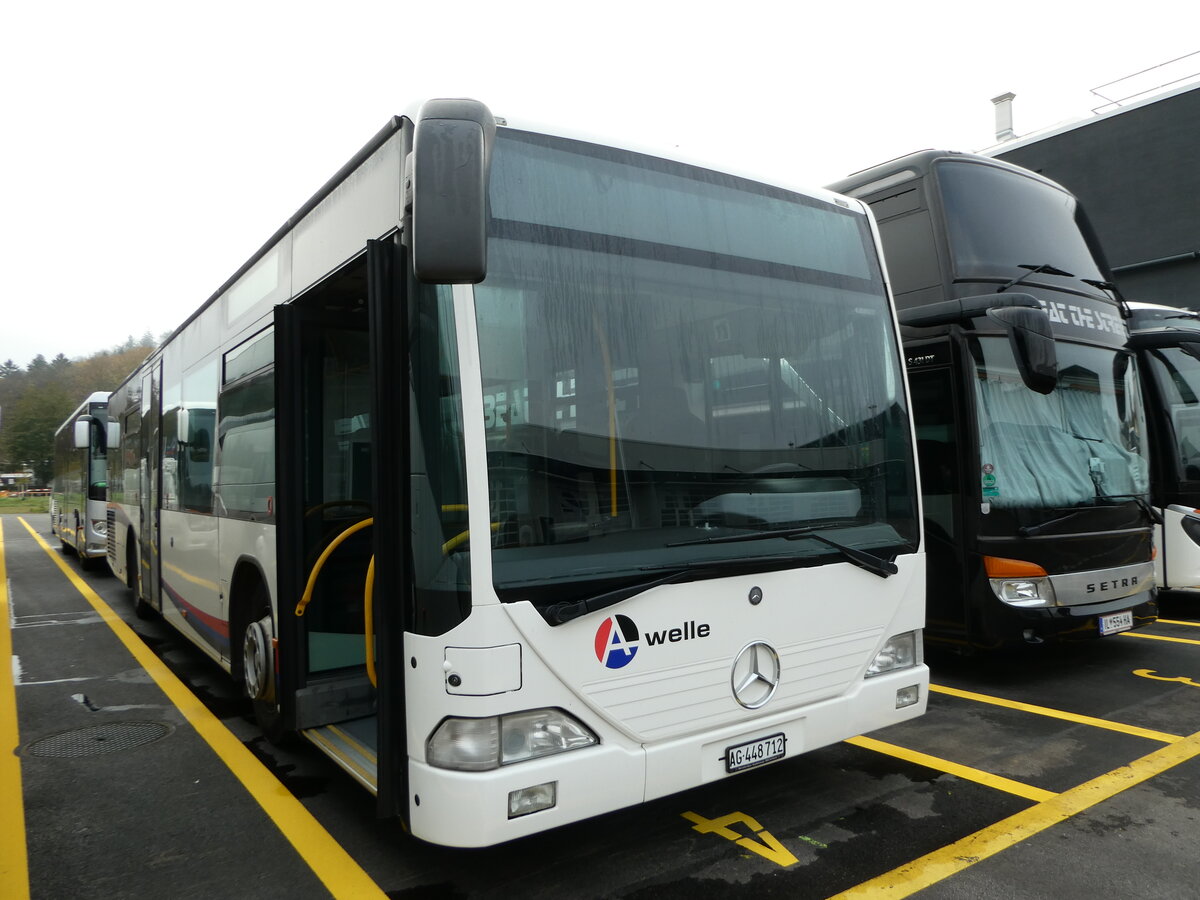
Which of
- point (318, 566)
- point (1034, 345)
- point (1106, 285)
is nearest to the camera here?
point (318, 566)

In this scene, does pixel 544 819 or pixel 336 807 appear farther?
pixel 336 807

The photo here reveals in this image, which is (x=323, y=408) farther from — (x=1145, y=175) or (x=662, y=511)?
(x=1145, y=175)

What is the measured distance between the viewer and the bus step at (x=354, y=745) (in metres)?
3.44

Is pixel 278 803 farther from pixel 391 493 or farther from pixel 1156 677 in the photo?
pixel 1156 677

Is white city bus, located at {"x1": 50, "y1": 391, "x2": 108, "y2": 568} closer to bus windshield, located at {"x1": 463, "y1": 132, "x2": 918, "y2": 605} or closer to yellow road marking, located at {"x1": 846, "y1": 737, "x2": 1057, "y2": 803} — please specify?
yellow road marking, located at {"x1": 846, "y1": 737, "x2": 1057, "y2": 803}

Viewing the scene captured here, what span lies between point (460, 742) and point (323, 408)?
2.58m

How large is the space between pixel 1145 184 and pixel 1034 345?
16258 millimetres

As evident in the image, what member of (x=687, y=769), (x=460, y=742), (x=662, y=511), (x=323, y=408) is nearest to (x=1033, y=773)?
(x=687, y=769)

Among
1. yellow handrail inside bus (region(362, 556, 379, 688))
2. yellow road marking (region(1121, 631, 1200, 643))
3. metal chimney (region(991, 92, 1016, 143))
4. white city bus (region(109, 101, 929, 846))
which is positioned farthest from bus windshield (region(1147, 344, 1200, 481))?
metal chimney (region(991, 92, 1016, 143))

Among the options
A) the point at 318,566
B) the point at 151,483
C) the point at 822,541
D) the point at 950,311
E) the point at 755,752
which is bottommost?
the point at 755,752

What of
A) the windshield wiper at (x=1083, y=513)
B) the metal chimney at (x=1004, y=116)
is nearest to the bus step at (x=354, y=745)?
the windshield wiper at (x=1083, y=513)

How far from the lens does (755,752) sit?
333cm

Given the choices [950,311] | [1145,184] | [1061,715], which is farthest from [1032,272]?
[1145,184]

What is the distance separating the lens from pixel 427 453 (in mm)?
2865
